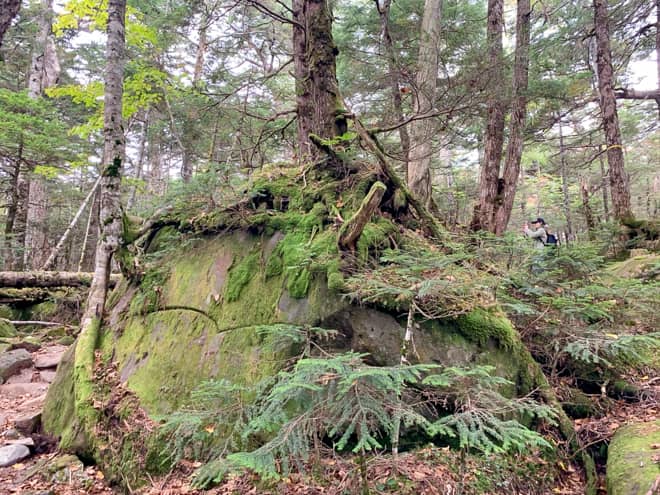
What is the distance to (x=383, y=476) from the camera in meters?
2.82

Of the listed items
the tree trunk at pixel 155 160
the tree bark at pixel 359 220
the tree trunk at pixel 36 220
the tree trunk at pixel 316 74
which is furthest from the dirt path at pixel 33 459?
the tree trunk at pixel 155 160

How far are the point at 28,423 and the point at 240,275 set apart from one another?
353cm

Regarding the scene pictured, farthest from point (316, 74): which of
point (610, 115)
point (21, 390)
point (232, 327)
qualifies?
point (610, 115)

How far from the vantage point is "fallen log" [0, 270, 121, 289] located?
933 centimetres

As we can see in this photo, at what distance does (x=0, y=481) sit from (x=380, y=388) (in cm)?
432

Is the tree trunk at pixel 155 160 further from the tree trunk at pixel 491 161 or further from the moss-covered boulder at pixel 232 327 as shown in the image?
the tree trunk at pixel 491 161

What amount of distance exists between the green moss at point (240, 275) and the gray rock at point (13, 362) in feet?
17.5

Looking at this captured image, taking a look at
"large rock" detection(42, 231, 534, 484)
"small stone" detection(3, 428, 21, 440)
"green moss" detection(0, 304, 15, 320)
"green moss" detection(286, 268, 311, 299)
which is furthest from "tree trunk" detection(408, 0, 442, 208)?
"green moss" detection(0, 304, 15, 320)

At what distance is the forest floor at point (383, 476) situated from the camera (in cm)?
278

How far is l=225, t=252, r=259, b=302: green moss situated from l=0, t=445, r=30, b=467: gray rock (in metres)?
2.90

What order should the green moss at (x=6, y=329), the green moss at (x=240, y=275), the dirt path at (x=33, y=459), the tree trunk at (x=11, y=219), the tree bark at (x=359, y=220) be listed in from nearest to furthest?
1. the dirt path at (x=33, y=459)
2. the tree bark at (x=359, y=220)
3. the green moss at (x=240, y=275)
4. the green moss at (x=6, y=329)
5. the tree trunk at (x=11, y=219)

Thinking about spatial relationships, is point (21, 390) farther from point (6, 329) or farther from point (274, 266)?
point (274, 266)

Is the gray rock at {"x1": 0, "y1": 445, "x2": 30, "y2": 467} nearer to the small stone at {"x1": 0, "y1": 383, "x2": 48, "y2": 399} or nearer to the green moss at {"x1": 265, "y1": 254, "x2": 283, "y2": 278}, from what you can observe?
the small stone at {"x1": 0, "y1": 383, "x2": 48, "y2": 399}

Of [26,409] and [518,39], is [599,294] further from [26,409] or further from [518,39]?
[26,409]
